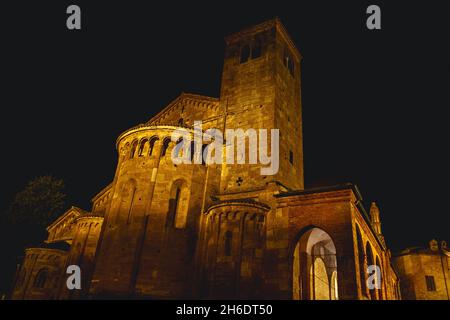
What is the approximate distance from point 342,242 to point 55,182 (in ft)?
90.4

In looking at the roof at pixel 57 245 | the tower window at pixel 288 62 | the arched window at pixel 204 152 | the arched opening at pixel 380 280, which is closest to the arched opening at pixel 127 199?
the arched window at pixel 204 152

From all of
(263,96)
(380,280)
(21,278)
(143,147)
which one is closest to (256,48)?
(263,96)

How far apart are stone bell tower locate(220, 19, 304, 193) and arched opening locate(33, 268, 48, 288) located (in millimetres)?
21334

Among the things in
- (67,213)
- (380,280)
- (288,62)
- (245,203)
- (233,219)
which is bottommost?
(380,280)

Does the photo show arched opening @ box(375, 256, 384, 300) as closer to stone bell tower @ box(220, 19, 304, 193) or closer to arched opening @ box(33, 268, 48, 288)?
stone bell tower @ box(220, 19, 304, 193)

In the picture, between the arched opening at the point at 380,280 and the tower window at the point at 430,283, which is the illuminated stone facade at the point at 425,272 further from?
the arched opening at the point at 380,280

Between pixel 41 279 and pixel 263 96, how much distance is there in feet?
88.1

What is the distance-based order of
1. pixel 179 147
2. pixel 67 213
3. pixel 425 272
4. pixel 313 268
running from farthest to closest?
pixel 425 272 → pixel 67 213 → pixel 179 147 → pixel 313 268

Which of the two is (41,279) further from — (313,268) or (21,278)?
(313,268)

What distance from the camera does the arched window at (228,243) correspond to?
1940 cm

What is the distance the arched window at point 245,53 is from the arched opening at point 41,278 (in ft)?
87.0

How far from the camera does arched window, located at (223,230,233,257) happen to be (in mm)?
19403

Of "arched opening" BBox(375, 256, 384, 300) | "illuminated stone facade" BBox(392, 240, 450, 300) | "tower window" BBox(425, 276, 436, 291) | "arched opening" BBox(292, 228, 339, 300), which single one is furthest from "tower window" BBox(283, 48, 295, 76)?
"tower window" BBox(425, 276, 436, 291)

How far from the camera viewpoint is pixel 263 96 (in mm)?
25406
